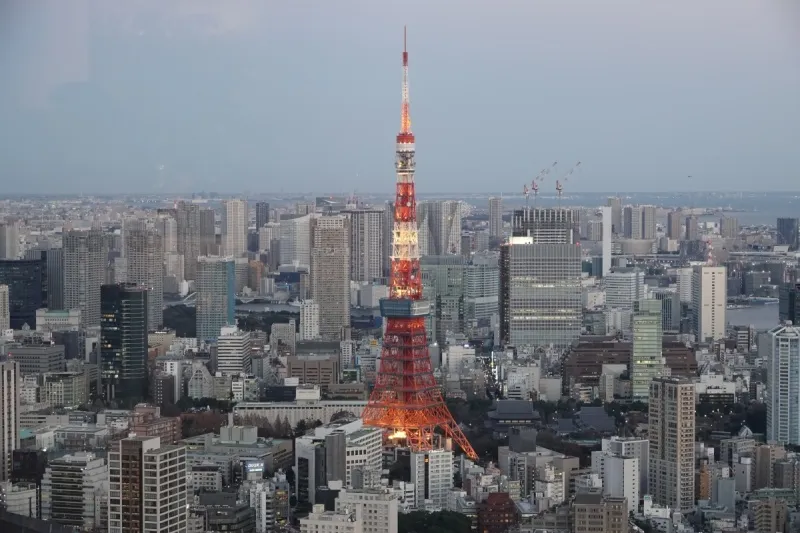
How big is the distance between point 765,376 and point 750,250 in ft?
11.9

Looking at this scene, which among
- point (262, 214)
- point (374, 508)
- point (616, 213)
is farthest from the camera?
point (616, 213)

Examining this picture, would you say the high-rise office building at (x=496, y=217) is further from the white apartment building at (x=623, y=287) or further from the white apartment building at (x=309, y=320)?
the white apartment building at (x=309, y=320)

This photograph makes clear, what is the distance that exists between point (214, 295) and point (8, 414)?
637 cm

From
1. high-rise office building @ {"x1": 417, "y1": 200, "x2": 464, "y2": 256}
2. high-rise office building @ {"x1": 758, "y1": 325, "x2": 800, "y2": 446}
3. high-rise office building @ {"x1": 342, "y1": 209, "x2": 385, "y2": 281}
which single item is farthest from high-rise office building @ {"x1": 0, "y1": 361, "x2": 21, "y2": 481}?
high-rise office building @ {"x1": 758, "y1": 325, "x2": 800, "y2": 446}

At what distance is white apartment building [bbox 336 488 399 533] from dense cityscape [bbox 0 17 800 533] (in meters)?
0.02

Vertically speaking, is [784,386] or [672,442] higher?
[784,386]

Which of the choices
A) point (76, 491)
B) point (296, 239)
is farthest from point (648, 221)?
point (76, 491)

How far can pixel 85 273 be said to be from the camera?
49.5ft

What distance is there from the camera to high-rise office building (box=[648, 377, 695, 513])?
33.3 ft

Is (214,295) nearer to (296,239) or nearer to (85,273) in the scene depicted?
(296,239)

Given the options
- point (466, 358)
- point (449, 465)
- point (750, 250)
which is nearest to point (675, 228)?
point (750, 250)

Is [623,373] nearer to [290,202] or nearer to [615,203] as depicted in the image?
[615,203]

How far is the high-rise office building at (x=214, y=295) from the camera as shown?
16.1 metres

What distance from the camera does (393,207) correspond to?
13.3 metres
